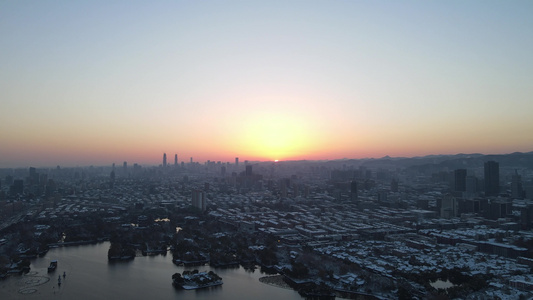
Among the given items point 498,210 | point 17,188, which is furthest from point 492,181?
point 17,188

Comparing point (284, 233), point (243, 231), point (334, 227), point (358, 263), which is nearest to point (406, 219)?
point (334, 227)

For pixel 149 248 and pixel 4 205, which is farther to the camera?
pixel 4 205

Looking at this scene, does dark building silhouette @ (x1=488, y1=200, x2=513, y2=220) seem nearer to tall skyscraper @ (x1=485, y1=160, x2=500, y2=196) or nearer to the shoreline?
tall skyscraper @ (x1=485, y1=160, x2=500, y2=196)

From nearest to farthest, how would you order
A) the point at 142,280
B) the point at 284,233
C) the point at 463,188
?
the point at 142,280, the point at 284,233, the point at 463,188

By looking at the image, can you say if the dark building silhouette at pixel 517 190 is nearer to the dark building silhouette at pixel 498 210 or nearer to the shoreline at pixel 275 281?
the dark building silhouette at pixel 498 210

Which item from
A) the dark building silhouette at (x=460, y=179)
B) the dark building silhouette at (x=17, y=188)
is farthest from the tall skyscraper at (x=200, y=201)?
the dark building silhouette at (x=460, y=179)

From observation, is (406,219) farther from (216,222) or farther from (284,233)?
(216,222)
